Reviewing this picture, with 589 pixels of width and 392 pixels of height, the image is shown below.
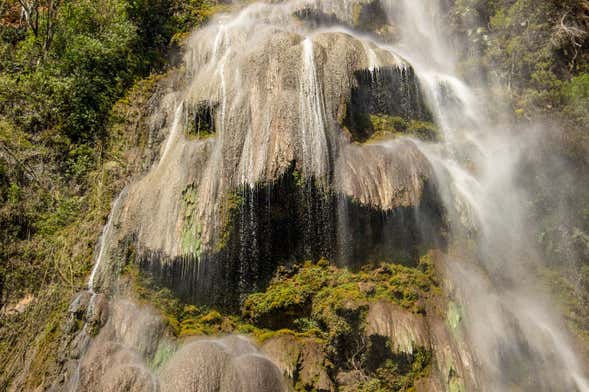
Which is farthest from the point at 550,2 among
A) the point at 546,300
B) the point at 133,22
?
the point at 133,22

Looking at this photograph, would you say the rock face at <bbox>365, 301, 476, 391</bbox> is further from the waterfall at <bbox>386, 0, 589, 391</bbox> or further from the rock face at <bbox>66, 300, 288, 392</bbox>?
the rock face at <bbox>66, 300, 288, 392</bbox>

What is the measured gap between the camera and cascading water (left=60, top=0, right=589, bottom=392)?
870 centimetres

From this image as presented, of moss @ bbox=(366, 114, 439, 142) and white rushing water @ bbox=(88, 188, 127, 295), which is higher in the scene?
moss @ bbox=(366, 114, 439, 142)

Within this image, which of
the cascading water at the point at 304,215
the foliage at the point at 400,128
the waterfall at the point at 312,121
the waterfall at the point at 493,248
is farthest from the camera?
the foliage at the point at 400,128

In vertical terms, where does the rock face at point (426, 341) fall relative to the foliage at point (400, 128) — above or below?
below

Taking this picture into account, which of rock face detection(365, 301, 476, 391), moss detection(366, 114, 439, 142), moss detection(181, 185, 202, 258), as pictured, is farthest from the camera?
moss detection(366, 114, 439, 142)

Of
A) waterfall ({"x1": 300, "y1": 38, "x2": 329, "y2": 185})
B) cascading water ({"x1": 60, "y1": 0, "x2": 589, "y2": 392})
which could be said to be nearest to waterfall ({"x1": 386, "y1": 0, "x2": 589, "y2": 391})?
cascading water ({"x1": 60, "y1": 0, "x2": 589, "y2": 392})

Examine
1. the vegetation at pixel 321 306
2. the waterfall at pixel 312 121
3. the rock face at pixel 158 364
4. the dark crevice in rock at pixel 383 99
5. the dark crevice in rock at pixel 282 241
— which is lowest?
the rock face at pixel 158 364

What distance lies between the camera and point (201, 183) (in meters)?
10.2

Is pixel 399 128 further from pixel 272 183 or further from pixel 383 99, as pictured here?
pixel 272 183

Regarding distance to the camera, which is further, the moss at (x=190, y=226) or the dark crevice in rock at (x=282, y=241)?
the dark crevice in rock at (x=282, y=241)

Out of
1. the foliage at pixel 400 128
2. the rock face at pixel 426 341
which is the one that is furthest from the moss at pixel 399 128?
the rock face at pixel 426 341

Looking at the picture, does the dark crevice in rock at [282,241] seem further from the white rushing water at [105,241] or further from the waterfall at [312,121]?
the white rushing water at [105,241]

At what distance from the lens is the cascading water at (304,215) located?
8695 mm
